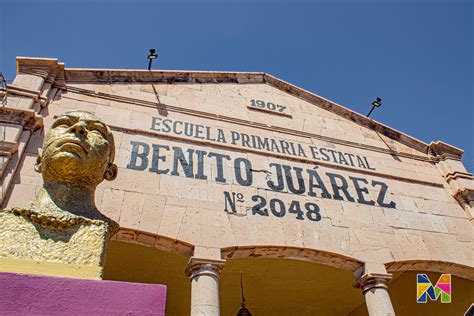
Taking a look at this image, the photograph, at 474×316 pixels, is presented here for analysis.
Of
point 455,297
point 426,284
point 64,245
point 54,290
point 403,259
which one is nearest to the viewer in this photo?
point 54,290

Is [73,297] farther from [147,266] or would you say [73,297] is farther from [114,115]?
[147,266]

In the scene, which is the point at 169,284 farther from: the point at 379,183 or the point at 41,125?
Answer: the point at 379,183

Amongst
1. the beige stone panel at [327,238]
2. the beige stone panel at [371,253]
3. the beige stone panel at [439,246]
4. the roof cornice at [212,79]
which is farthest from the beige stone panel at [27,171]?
the beige stone panel at [439,246]

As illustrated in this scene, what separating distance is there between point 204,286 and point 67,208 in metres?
3.12

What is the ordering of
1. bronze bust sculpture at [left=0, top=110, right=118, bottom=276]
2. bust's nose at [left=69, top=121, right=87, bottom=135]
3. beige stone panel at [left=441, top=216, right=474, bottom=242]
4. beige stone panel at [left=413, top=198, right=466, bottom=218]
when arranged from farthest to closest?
beige stone panel at [left=413, top=198, right=466, bottom=218] < beige stone panel at [left=441, top=216, right=474, bottom=242] < bust's nose at [left=69, top=121, right=87, bottom=135] < bronze bust sculpture at [left=0, top=110, right=118, bottom=276]

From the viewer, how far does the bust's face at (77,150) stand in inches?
102

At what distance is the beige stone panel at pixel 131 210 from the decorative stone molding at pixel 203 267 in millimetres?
951

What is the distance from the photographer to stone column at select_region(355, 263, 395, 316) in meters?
5.90

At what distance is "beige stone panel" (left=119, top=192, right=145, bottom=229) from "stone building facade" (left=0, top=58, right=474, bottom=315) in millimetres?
20

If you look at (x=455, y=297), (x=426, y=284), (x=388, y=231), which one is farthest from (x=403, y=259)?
(x=455, y=297)

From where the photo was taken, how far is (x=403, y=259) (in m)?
6.71

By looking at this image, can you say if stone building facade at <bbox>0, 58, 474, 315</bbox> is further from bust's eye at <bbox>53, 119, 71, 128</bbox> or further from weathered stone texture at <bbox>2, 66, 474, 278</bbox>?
bust's eye at <bbox>53, 119, 71, 128</bbox>

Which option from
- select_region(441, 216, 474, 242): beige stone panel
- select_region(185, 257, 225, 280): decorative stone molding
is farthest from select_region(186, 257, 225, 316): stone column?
select_region(441, 216, 474, 242): beige stone panel

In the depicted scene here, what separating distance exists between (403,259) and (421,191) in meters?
2.17
